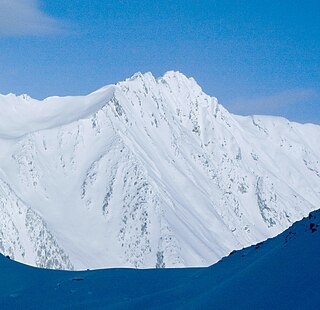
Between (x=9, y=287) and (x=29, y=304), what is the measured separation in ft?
12.4

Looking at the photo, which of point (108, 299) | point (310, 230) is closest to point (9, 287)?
point (108, 299)

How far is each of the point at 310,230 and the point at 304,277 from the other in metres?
3.58

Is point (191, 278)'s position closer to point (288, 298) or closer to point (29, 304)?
point (29, 304)

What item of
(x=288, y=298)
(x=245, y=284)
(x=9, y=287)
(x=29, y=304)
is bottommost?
(x=288, y=298)

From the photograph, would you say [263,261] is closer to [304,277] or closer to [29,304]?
[304,277]

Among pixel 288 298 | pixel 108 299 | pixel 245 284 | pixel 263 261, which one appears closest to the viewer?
pixel 288 298

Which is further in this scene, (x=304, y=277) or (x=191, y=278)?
(x=191, y=278)

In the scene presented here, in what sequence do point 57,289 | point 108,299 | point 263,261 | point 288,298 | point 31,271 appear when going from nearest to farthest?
point 288,298 → point 263,261 → point 108,299 → point 57,289 → point 31,271

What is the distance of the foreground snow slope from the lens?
19.7m

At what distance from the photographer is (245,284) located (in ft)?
70.1

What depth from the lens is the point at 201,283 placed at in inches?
1033

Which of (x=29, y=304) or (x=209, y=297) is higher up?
(x=29, y=304)

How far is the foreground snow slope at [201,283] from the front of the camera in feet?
64.7

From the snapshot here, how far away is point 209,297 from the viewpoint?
21.9 m
